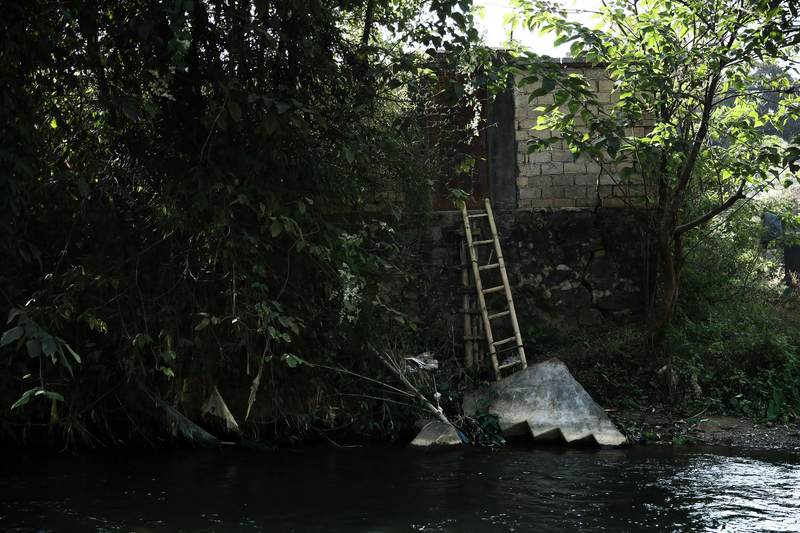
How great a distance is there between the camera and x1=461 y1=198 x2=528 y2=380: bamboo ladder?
919cm

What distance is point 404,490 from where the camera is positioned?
20.2 ft

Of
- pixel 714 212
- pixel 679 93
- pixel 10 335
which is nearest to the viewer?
pixel 10 335

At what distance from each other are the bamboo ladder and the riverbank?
1.26 m

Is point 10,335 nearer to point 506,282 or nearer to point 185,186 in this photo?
point 185,186

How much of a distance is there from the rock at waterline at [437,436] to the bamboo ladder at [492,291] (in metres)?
1.31

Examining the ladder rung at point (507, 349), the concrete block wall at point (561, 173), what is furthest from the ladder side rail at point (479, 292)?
the concrete block wall at point (561, 173)

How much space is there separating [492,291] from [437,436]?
89.3 inches

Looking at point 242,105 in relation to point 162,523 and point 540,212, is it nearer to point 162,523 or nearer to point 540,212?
point 162,523

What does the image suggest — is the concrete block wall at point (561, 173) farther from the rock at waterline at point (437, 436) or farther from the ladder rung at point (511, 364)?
the rock at waterline at point (437, 436)

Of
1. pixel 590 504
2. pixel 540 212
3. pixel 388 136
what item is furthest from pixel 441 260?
pixel 590 504

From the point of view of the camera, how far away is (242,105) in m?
5.26

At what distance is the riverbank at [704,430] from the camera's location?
312 inches

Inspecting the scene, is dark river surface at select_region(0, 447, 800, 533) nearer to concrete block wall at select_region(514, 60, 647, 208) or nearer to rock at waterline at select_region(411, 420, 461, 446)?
rock at waterline at select_region(411, 420, 461, 446)

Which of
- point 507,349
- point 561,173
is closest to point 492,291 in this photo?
point 507,349
